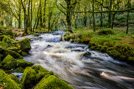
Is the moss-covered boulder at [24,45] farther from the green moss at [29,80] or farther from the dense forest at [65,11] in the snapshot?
the green moss at [29,80]

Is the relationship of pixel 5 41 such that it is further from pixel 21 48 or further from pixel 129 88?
pixel 129 88

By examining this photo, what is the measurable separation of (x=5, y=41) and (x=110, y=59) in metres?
8.37

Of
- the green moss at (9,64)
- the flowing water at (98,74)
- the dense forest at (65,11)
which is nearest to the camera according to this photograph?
the flowing water at (98,74)

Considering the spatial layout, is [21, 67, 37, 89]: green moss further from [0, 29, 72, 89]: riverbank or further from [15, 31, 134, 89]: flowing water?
[15, 31, 134, 89]: flowing water

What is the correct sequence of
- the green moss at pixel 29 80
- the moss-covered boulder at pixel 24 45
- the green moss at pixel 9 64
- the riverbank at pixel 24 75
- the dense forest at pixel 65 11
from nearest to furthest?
the riverbank at pixel 24 75 < the green moss at pixel 29 80 < the green moss at pixel 9 64 < the moss-covered boulder at pixel 24 45 < the dense forest at pixel 65 11

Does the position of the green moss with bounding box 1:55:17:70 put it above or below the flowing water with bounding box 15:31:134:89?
above

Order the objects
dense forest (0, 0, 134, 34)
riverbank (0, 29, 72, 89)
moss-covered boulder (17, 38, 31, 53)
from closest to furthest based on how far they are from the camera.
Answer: riverbank (0, 29, 72, 89)
moss-covered boulder (17, 38, 31, 53)
dense forest (0, 0, 134, 34)

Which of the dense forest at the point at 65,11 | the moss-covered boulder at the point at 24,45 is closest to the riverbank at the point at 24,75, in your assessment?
the moss-covered boulder at the point at 24,45

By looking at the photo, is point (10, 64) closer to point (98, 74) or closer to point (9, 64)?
point (9, 64)

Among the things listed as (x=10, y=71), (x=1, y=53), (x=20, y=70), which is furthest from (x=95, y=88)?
(x=1, y=53)

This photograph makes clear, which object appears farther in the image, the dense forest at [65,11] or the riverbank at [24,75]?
the dense forest at [65,11]

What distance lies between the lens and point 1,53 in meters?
6.66

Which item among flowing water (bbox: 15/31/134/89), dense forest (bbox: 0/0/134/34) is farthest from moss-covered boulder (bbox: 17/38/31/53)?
dense forest (bbox: 0/0/134/34)

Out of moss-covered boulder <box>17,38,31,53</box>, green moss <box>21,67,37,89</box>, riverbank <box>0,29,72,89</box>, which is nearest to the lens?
riverbank <box>0,29,72,89</box>
